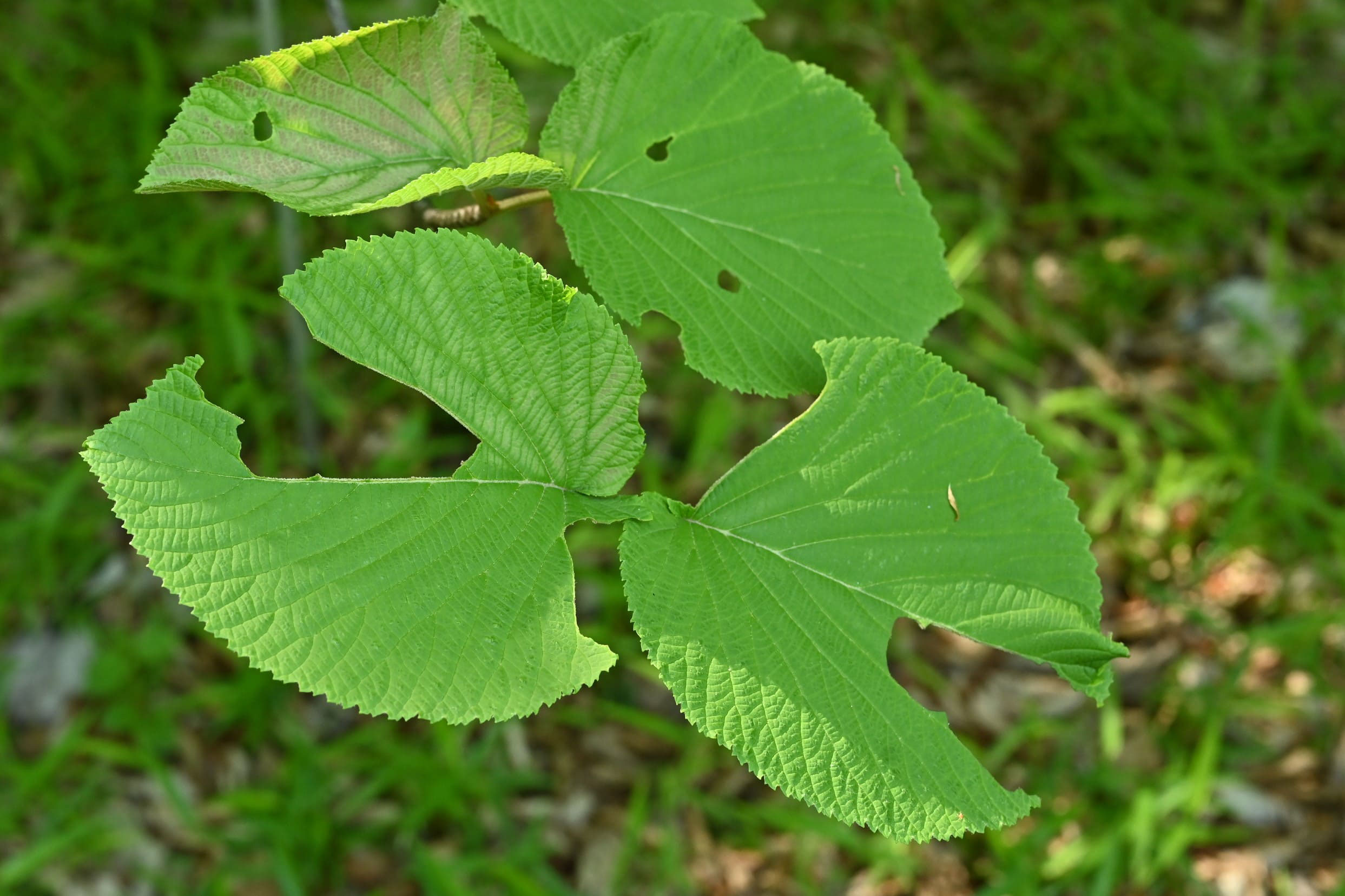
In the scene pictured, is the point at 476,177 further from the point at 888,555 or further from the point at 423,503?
the point at 888,555

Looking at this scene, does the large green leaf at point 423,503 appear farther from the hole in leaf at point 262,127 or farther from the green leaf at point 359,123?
the hole in leaf at point 262,127

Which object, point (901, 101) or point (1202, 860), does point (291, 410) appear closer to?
point (901, 101)

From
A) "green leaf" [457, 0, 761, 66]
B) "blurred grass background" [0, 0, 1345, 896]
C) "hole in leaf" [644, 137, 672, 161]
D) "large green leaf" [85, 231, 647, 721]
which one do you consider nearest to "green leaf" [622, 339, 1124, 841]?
"large green leaf" [85, 231, 647, 721]

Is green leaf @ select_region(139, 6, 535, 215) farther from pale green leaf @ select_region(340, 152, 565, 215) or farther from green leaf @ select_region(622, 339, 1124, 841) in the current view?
green leaf @ select_region(622, 339, 1124, 841)

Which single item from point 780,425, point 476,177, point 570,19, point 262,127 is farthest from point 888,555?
point 780,425

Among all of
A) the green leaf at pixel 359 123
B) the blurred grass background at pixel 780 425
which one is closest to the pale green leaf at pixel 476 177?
the green leaf at pixel 359 123

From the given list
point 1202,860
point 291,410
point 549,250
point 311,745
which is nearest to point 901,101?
point 549,250
